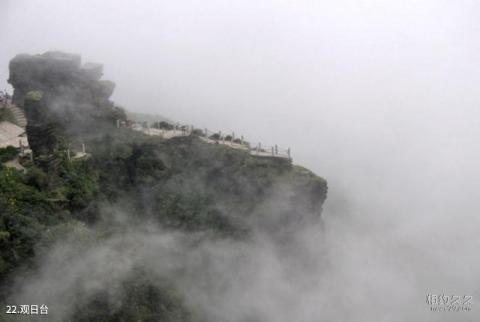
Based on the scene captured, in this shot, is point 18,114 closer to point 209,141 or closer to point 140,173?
point 140,173

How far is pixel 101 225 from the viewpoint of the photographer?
158 ft

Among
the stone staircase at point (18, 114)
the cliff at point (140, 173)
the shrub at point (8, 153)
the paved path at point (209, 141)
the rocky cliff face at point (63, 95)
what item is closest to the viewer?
the shrub at point (8, 153)

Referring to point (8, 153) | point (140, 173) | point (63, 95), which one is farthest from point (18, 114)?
point (140, 173)

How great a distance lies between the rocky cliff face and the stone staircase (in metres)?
0.67

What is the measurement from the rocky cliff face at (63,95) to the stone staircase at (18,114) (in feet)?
2.19

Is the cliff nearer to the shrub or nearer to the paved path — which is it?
the paved path

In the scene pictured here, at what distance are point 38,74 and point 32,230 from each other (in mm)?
22401

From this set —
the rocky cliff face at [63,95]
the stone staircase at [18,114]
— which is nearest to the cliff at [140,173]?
the rocky cliff face at [63,95]

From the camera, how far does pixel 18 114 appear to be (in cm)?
5731

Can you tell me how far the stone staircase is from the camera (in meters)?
55.9

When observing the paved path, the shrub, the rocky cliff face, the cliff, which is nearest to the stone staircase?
the rocky cliff face

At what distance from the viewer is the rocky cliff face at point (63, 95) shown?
53.3m

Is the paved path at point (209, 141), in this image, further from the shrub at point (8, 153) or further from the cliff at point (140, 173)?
the shrub at point (8, 153)

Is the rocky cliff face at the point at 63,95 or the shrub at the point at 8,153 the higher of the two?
the rocky cliff face at the point at 63,95
